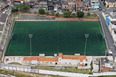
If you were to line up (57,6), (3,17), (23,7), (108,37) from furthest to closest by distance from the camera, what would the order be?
(57,6) < (23,7) < (3,17) < (108,37)

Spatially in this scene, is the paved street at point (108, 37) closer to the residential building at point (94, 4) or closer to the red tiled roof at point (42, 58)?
the residential building at point (94, 4)

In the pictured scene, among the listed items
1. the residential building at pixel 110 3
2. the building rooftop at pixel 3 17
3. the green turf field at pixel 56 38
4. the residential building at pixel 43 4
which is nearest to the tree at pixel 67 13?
the green turf field at pixel 56 38

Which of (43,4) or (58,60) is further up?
(43,4)

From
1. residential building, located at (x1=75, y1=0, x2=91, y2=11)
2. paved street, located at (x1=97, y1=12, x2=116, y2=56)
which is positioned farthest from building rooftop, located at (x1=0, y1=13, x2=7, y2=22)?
paved street, located at (x1=97, y1=12, x2=116, y2=56)

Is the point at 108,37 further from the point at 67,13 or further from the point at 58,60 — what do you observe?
the point at 58,60

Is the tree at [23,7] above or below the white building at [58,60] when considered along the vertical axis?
above

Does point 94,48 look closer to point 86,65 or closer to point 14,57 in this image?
point 86,65

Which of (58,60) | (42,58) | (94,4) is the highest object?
(94,4)

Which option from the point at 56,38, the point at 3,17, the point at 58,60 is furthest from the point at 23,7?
the point at 58,60

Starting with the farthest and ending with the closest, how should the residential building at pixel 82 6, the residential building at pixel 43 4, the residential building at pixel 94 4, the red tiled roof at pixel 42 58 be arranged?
1. the residential building at pixel 94 4
2. the residential building at pixel 43 4
3. the residential building at pixel 82 6
4. the red tiled roof at pixel 42 58

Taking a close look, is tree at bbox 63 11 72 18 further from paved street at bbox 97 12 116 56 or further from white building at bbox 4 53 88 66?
white building at bbox 4 53 88 66
